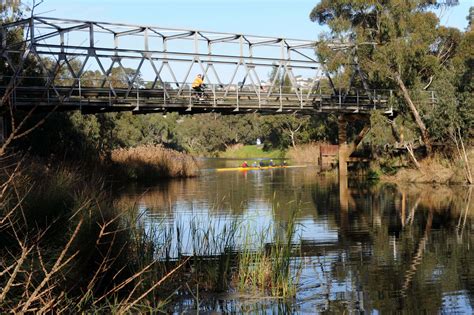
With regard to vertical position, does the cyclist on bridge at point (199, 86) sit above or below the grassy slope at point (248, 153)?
above

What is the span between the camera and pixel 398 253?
55.7ft

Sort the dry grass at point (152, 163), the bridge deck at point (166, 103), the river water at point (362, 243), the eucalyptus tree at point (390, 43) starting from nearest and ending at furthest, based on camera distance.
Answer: the river water at point (362, 243) → the bridge deck at point (166, 103) → the eucalyptus tree at point (390, 43) → the dry grass at point (152, 163)

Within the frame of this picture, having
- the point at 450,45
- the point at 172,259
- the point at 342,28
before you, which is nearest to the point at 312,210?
the point at 172,259

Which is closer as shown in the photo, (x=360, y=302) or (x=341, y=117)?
(x=360, y=302)

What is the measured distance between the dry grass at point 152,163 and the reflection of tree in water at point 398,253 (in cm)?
1926

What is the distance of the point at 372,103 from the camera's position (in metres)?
48.6

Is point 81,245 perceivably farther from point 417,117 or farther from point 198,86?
point 417,117

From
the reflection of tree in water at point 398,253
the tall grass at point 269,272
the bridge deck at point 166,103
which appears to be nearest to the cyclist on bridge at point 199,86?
the bridge deck at point 166,103

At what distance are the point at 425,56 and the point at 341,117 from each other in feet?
26.2

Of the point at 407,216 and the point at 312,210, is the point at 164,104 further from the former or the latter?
the point at 407,216

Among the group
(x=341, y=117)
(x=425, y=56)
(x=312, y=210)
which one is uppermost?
(x=425, y=56)

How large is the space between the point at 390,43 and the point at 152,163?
1815 centimetres

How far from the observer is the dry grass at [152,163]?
46.9 meters

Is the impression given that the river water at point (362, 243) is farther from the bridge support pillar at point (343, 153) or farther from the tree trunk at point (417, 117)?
the bridge support pillar at point (343, 153)
